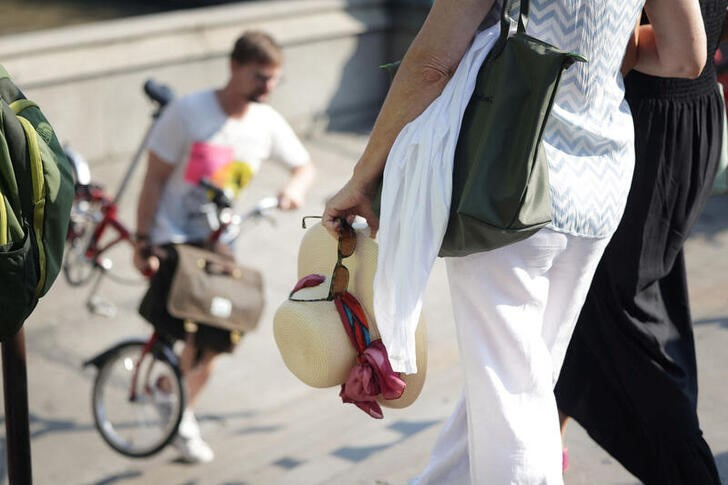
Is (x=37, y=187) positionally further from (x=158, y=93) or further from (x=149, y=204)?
(x=158, y=93)

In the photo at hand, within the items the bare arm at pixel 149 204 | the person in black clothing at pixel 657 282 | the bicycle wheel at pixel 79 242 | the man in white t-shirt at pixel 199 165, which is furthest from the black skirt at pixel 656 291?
the bicycle wheel at pixel 79 242

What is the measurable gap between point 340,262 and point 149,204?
2433mm

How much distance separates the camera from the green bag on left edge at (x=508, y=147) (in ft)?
7.04

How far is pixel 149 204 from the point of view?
4828 millimetres

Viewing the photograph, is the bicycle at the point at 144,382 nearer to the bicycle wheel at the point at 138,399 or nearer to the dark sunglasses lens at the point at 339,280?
the bicycle wheel at the point at 138,399

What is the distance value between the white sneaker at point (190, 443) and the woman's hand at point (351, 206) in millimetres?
2557

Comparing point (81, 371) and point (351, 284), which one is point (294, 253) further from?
point (351, 284)

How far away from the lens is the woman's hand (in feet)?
8.06

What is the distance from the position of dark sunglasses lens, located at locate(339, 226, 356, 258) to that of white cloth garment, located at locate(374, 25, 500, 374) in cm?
23

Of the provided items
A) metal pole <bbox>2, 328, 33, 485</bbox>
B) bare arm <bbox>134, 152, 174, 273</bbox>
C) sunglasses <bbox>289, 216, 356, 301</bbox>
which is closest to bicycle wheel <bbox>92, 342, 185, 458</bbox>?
bare arm <bbox>134, 152, 174, 273</bbox>

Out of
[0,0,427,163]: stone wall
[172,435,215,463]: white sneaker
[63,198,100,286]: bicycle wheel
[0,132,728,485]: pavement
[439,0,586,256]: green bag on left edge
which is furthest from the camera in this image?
[0,0,427,163]: stone wall

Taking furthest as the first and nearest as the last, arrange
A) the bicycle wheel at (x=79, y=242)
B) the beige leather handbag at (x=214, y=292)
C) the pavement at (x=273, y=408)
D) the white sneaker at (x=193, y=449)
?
the bicycle wheel at (x=79, y=242), the white sneaker at (x=193, y=449), the beige leather handbag at (x=214, y=292), the pavement at (x=273, y=408)

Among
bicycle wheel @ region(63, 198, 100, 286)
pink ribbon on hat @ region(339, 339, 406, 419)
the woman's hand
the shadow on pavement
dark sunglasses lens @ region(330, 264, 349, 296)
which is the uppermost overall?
the woman's hand

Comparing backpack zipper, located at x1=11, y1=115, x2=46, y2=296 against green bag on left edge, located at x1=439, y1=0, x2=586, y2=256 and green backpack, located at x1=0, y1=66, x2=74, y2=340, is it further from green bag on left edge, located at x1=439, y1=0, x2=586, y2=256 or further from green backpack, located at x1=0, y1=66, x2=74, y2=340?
green bag on left edge, located at x1=439, y1=0, x2=586, y2=256
